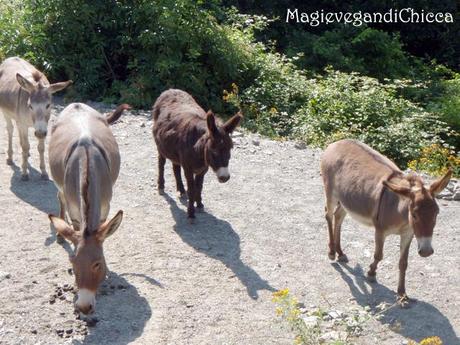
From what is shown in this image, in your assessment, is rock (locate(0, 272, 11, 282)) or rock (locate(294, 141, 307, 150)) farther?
rock (locate(294, 141, 307, 150))

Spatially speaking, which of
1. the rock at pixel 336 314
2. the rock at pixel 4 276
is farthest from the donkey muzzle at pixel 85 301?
the rock at pixel 336 314

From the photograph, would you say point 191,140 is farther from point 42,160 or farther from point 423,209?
point 423,209

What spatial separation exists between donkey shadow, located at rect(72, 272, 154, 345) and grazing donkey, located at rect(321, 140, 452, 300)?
2087mm

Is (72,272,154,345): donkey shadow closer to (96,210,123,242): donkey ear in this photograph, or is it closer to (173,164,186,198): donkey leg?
(96,210,123,242): donkey ear

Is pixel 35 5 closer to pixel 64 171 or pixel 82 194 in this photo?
pixel 64 171

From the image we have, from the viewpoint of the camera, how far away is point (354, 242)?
26.9ft

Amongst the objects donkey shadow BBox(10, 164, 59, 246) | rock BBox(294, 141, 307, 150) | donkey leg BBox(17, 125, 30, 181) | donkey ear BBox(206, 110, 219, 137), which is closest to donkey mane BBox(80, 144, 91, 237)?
donkey ear BBox(206, 110, 219, 137)

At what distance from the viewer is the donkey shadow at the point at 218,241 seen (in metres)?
7.29

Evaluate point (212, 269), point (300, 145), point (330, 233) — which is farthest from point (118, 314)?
point (300, 145)

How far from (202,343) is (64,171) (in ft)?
7.08

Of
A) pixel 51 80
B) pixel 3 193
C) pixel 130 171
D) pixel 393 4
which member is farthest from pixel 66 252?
pixel 393 4

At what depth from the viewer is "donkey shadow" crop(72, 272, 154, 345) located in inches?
240

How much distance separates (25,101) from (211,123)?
306 cm

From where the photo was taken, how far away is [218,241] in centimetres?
814
